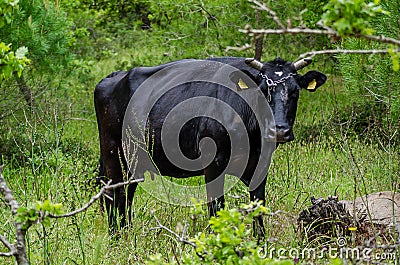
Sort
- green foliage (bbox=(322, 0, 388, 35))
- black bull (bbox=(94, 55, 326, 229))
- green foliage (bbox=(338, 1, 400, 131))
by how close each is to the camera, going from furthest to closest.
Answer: green foliage (bbox=(338, 1, 400, 131)), black bull (bbox=(94, 55, 326, 229)), green foliage (bbox=(322, 0, 388, 35))

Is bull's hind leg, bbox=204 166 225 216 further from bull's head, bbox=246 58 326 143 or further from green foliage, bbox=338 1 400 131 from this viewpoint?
green foliage, bbox=338 1 400 131

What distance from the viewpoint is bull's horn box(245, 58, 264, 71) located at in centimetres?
508

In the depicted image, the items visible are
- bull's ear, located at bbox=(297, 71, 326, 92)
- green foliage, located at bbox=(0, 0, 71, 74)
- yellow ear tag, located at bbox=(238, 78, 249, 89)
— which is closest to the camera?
yellow ear tag, located at bbox=(238, 78, 249, 89)

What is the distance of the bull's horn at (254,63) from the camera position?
5.08 metres

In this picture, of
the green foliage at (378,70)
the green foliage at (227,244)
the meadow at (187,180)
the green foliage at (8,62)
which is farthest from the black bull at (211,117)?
the green foliage at (227,244)

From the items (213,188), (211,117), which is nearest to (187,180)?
(213,188)

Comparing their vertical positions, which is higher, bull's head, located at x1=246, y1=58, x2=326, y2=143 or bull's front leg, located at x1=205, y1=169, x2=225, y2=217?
bull's head, located at x1=246, y1=58, x2=326, y2=143

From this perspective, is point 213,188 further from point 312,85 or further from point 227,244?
point 227,244

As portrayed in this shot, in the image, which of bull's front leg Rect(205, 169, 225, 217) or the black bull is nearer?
the black bull

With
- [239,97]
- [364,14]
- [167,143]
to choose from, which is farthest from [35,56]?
[364,14]

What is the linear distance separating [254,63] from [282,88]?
1.08 feet

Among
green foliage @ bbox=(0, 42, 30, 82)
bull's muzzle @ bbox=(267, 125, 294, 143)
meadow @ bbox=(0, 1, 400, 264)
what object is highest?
green foliage @ bbox=(0, 42, 30, 82)

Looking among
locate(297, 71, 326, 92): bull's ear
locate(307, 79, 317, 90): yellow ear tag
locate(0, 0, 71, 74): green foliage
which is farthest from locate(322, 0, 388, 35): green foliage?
locate(0, 0, 71, 74): green foliage

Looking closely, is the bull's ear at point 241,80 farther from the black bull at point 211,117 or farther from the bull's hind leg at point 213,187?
the bull's hind leg at point 213,187
